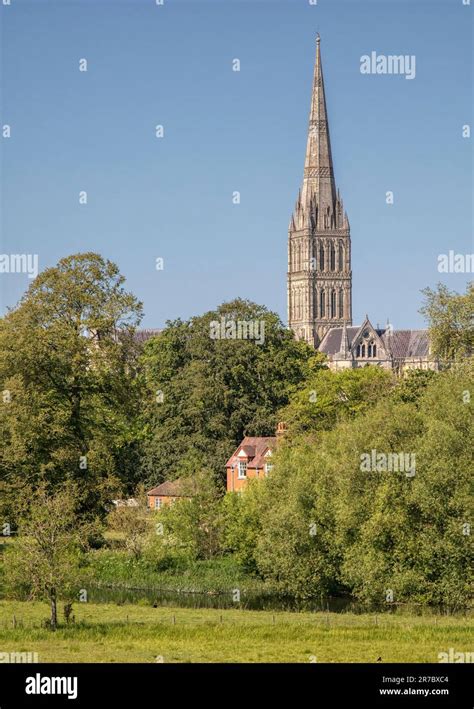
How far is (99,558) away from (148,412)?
68.2ft

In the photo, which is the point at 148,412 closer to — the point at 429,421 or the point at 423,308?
the point at 423,308

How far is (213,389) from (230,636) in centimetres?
3801

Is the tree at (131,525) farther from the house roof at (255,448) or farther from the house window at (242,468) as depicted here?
the house window at (242,468)

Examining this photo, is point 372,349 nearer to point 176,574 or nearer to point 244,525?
point 244,525

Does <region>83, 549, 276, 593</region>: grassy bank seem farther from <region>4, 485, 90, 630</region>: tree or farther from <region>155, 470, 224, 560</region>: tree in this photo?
<region>4, 485, 90, 630</region>: tree

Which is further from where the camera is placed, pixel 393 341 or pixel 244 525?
pixel 393 341

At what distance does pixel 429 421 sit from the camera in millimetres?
47281

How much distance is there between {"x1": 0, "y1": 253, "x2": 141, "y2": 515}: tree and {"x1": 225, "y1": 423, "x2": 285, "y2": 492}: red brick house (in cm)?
1224

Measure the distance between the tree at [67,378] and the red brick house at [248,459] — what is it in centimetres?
1224

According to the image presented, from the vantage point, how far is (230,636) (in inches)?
1384
